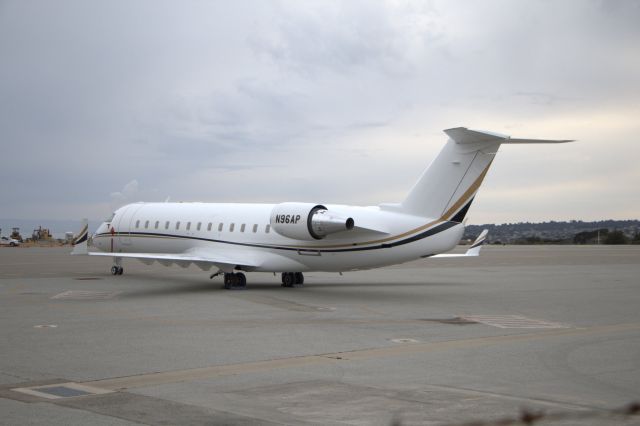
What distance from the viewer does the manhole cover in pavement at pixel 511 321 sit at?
1653cm

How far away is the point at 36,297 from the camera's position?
2230 cm

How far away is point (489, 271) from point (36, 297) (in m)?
23.2

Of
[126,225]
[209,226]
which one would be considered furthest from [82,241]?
[209,226]

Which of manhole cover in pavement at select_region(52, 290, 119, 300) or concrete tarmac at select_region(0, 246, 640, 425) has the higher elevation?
manhole cover in pavement at select_region(52, 290, 119, 300)

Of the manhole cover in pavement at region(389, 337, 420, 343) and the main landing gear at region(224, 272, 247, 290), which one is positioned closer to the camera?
the manhole cover in pavement at region(389, 337, 420, 343)

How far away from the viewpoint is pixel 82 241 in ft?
111

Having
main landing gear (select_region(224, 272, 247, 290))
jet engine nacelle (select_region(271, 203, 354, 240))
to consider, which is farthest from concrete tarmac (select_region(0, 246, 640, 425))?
jet engine nacelle (select_region(271, 203, 354, 240))

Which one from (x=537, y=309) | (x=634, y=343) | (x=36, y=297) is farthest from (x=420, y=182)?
(x=36, y=297)

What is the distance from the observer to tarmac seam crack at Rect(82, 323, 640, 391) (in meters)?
10.0

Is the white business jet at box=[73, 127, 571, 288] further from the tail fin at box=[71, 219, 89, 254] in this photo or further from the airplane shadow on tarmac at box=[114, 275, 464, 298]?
the tail fin at box=[71, 219, 89, 254]

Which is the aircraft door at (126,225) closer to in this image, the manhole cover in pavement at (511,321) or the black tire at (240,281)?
the black tire at (240,281)

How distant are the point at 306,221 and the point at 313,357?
11657 millimetres

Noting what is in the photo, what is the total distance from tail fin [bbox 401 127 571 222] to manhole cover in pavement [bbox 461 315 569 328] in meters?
4.80

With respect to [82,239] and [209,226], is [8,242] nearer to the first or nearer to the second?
[82,239]
